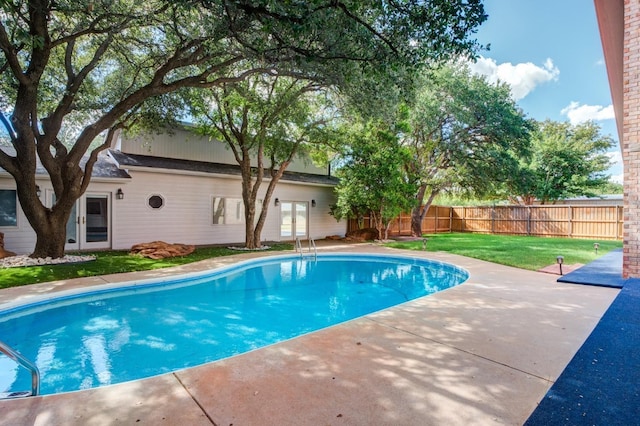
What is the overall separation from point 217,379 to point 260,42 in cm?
486

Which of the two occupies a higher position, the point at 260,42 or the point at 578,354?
the point at 260,42

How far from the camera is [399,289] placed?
A: 7.91 metres

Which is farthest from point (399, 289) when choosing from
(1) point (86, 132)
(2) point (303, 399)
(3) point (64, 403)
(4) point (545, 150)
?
(4) point (545, 150)

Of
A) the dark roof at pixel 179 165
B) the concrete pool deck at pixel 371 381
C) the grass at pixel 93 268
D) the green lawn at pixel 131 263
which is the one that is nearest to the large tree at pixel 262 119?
the dark roof at pixel 179 165

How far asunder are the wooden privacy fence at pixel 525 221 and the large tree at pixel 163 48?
12200mm

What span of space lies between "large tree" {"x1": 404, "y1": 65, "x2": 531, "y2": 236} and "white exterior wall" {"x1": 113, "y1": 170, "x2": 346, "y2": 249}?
6.87 metres

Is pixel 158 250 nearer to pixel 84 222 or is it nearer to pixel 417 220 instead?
pixel 84 222

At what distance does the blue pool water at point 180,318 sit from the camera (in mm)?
3977

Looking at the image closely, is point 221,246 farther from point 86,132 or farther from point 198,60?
point 198,60

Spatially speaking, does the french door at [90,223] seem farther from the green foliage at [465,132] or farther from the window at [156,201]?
the green foliage at [465,132]

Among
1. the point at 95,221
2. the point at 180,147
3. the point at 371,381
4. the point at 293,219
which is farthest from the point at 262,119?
the point at 371,381

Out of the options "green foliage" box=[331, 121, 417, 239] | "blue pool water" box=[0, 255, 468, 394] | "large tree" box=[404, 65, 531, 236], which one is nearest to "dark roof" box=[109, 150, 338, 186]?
"green foliage" box=[331, 121, 417, 239]

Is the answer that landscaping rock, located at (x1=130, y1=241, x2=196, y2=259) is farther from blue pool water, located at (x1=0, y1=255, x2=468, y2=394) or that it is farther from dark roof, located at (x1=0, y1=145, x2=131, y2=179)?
blue pool water, located at (x1=0, y1=255, x2=468, y2=394)

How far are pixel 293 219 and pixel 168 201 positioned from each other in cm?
558
